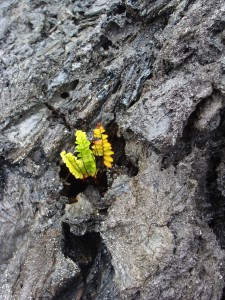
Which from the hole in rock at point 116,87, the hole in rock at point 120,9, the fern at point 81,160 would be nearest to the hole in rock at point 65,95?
the hole in rock at point 116,87

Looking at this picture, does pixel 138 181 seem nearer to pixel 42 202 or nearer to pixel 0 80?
pixel 42 202

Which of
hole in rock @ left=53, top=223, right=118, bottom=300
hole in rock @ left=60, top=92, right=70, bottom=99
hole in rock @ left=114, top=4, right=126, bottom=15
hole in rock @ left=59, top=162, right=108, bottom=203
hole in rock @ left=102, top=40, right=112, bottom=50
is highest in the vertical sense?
hole in rock @ left=114, top=4, right=126, bottom=15

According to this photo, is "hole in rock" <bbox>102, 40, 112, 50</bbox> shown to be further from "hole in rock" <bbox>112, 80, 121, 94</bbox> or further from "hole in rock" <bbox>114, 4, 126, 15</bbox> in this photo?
"hole in rock" <bbox>112, 80, 121, 94</bbox>

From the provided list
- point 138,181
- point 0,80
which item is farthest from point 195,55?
point 0,80

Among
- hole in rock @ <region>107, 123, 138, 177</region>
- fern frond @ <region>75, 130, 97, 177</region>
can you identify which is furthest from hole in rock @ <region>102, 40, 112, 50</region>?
fern frond @ <region>75, 130, 97, 177</region>

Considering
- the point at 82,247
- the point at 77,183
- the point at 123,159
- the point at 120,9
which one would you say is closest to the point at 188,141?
the point at 123,159

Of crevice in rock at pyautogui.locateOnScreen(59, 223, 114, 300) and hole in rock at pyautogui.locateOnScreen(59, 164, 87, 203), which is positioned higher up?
hole in rock at pyautogui.locateOnScreen(59, 164, 87, 203)

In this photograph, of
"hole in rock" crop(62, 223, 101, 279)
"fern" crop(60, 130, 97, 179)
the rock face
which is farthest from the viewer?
"fern" crop(60, 130, 97, 179)
